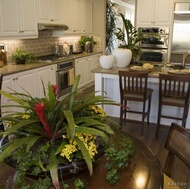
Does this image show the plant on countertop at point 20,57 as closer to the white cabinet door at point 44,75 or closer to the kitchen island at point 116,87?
the white cabinet door at point 44,75

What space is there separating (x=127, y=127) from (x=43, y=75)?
1881mm

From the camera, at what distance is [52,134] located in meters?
1.12

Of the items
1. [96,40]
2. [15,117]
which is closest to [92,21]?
[96,40]

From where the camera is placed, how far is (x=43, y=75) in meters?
4.30

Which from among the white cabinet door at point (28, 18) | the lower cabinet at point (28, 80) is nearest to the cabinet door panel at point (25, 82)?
the lower cabinet at point (28, 80)

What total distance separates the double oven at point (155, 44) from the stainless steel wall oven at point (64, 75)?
1.94 metres

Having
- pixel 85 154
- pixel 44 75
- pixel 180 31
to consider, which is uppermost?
pixel 180 31

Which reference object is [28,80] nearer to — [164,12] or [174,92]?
[174,92]

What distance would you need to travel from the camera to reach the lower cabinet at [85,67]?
5.62m

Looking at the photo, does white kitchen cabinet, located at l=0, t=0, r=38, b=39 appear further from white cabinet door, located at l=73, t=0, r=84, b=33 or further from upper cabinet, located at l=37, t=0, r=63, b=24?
white cabinet door, located at l=73, t=0, r=84, b=33

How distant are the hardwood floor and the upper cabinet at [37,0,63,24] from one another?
2.74 m

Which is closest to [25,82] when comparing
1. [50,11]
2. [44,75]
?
[44,75]

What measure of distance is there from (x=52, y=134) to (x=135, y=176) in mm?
467

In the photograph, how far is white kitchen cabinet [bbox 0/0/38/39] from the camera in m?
3.63
